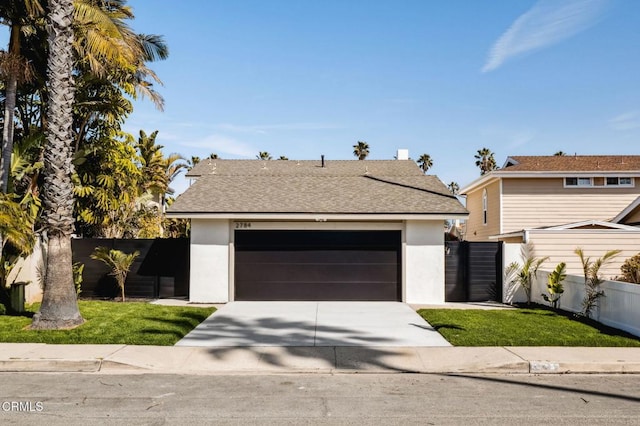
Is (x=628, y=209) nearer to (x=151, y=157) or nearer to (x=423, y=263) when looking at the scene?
(x=423, y=263)

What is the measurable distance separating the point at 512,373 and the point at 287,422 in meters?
4.27

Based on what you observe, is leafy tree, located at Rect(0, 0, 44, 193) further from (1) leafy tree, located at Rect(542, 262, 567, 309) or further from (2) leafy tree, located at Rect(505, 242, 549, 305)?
(1) leafy tree, located at Rect(542, 262, 567, 309)

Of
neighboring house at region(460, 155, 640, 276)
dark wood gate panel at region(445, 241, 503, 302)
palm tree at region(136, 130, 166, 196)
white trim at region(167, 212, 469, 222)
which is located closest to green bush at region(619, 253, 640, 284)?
dark wood gate panel at region(445, 241, 503, 302)

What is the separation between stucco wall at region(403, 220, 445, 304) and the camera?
16078 millimetres

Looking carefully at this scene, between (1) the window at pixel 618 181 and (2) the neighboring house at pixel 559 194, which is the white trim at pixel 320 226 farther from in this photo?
(1) the window at pixel 618 181

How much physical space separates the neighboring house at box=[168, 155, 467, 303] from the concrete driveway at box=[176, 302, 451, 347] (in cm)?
73

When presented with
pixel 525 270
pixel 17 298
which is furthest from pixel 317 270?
pixel 17 298

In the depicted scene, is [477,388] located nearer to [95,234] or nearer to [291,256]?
[291,256]

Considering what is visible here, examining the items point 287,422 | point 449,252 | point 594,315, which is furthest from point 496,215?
point 287,422

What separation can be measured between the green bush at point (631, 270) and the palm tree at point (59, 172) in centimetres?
1370

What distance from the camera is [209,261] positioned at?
16.1m

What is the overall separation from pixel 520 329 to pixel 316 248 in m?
6.84

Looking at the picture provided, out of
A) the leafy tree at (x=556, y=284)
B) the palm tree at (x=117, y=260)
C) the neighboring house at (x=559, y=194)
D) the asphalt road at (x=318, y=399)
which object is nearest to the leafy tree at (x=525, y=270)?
the leafy tree at (x=556, y=284)

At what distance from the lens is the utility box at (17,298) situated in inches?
513
